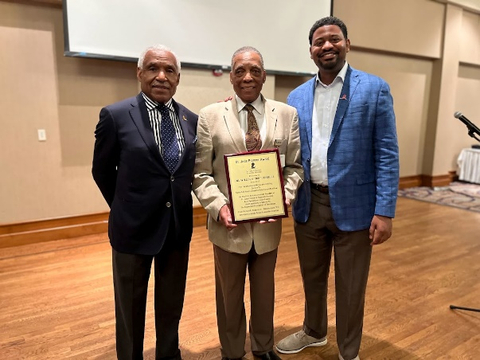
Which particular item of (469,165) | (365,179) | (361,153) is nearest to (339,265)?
(365,179)

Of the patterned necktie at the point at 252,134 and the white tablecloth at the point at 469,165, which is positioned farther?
the white tablecloth at the point at 469,165

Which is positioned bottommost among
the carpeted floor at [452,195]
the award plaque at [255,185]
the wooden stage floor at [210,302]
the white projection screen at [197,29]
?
the wooden stage floor at [210,302]

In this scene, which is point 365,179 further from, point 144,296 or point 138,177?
point 144,296

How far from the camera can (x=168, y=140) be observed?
1592 millimetres

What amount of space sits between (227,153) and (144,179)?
37 centimetres

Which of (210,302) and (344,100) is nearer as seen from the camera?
(344,100)

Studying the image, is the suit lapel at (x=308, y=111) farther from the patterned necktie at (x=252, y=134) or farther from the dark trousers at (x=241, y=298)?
the dark trousers at (x=241, y=298)

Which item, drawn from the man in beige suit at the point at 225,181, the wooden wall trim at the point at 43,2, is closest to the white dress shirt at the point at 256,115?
the man in beige suit at the point at 225,181

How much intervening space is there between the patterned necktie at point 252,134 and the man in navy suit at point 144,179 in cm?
24

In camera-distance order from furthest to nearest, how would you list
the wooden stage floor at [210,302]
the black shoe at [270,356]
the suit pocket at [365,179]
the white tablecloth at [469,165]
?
the white tablecloth at [469,165] < the wooden stage floor at [210,302] < the black shoe at [270,356] < the suit pocket at [365,179]

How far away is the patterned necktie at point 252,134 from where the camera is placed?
1637 millimetres

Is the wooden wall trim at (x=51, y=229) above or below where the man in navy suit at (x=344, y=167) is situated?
below

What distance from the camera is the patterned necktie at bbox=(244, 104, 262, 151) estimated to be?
164 cm

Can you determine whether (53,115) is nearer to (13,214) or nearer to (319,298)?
(13,214)
